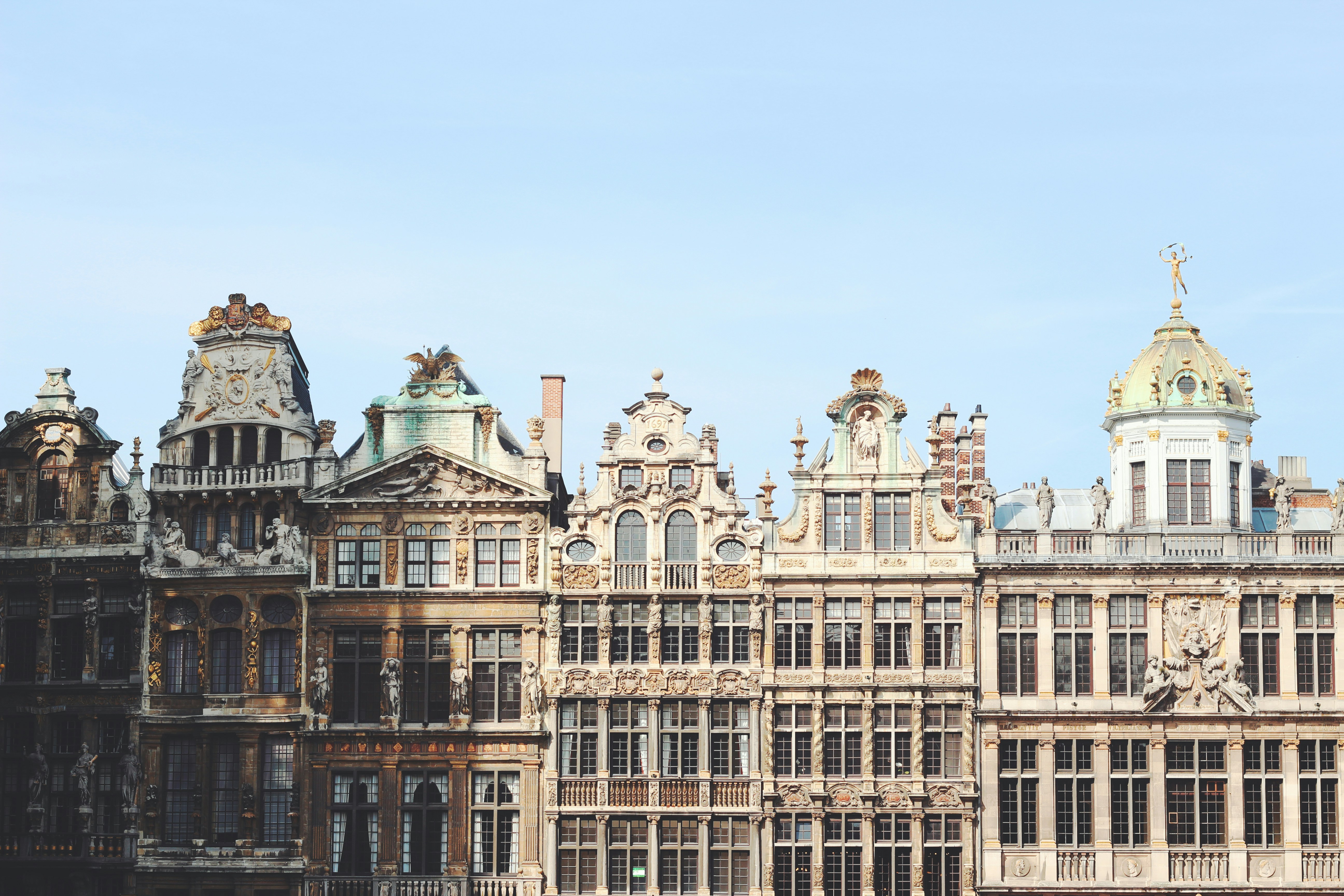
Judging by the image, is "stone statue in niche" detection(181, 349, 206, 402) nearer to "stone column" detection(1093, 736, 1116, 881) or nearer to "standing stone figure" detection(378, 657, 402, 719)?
"standing stone figure" detection(378, 657, 402, 719)

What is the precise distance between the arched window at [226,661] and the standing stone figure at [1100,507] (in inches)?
949

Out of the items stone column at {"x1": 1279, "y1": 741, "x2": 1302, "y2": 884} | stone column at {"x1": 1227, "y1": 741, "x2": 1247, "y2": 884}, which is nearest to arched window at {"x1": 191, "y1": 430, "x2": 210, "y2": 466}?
stone column at {"x1": 1227, "y1": 741, "x2": 1247, "y2": 884}

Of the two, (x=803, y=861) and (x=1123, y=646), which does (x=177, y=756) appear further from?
(x=1123, y=646)

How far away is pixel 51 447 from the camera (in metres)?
60.3

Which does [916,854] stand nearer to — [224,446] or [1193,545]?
[1193,545]

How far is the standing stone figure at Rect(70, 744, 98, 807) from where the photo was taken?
58.1 m

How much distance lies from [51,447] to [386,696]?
12.4 m

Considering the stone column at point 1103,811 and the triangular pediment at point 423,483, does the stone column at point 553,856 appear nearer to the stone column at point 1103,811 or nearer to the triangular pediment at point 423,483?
the triangular pediment at point 423,483

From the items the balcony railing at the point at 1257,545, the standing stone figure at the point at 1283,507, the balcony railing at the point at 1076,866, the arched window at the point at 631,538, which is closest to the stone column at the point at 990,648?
the balcony railing at the point at 1076,866

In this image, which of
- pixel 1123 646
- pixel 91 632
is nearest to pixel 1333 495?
pixel 1123 646

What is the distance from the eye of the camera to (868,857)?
185ft

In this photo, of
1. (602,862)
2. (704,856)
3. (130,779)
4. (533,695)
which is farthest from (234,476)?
(704,856)

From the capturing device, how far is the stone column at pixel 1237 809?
5647 cm

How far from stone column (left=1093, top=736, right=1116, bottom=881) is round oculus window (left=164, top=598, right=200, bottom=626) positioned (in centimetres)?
2528
